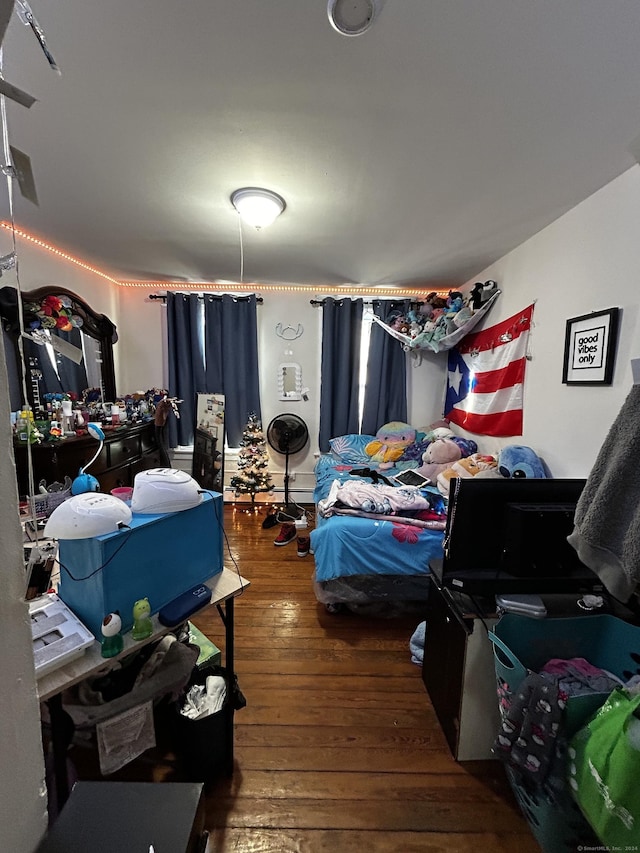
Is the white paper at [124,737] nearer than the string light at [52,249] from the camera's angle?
Yes

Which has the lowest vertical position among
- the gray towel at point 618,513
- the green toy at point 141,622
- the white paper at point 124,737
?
the white paper at point 124,737

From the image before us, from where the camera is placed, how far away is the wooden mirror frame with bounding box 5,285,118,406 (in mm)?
2611

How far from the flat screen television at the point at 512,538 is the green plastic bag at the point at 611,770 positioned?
16.4 inches

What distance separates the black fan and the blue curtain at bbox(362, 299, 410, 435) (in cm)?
73

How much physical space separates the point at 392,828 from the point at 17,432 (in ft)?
8.90

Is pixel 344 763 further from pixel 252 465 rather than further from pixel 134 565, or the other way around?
pixel 252 465

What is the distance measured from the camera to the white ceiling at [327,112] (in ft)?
3.12

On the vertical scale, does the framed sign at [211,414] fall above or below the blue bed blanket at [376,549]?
above

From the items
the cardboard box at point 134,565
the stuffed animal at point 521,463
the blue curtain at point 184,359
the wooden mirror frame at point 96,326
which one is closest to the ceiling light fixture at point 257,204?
the cardboard box at point 134,565

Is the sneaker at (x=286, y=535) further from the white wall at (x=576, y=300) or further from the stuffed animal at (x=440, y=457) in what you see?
the white wall at (x=576, y=300)

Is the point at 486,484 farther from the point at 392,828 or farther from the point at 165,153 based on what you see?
the point at 165,153

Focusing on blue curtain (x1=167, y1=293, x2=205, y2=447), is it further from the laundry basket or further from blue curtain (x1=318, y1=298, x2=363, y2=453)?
the laundry basket

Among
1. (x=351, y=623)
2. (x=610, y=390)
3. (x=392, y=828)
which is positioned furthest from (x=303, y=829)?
(x=610, y=390)

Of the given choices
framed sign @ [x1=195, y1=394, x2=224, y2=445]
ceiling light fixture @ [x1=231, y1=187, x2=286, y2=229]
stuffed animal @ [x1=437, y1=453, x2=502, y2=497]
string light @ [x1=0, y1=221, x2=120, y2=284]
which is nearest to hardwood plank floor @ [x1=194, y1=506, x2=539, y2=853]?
stuffed animal @ [x1=437, y1=453, x2=502, y2=497]
